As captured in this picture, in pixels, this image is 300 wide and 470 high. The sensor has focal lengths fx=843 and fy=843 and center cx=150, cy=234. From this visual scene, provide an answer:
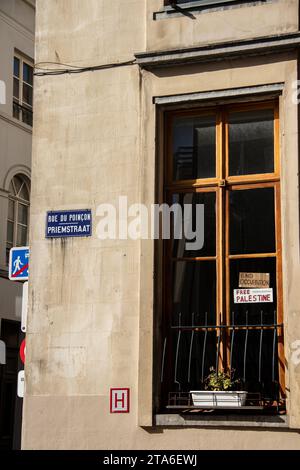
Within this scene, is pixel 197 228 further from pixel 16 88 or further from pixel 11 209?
pixel 16 88

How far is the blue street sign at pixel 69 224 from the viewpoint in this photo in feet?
29.3

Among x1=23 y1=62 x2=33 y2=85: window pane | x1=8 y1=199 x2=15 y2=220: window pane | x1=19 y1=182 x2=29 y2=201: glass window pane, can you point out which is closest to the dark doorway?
x1=8 y1=199 x2=15 y2=220: window pane

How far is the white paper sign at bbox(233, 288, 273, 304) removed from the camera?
326 inches

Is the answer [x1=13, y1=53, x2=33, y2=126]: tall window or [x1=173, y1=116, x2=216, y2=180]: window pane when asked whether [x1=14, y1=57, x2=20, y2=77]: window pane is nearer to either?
[x1=13, y1=53, x2=33, y2=126]: tall window

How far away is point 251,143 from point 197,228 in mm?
1038

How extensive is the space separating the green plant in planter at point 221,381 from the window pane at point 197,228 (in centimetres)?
123

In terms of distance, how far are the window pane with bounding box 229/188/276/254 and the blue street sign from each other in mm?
1526

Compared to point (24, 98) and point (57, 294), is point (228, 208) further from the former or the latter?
point (24, 98)

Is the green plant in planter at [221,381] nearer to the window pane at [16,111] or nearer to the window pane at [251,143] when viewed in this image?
the window pane at [251,143]

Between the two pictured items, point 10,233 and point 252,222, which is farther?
point 10,233

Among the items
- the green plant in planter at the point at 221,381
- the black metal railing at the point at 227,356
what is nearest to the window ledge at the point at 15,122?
the black metal railing at the point at 227,356

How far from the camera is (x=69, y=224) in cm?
900

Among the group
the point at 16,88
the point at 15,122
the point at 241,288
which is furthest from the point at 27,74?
the point at 241,288

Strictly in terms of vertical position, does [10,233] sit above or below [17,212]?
below
